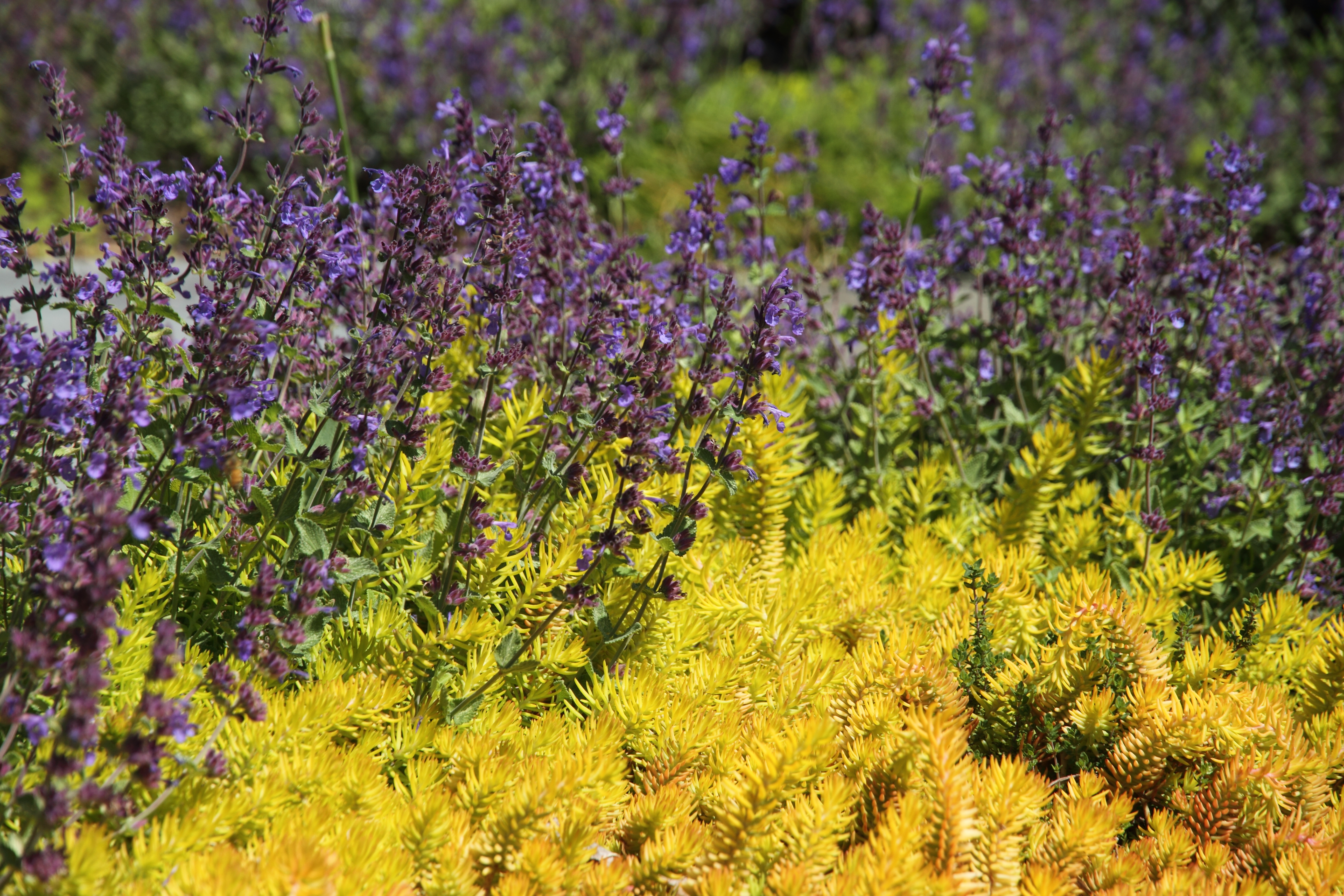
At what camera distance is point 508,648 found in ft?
6.98

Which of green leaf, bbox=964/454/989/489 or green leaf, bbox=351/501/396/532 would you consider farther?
green leaf, bbox=964/454/989/489

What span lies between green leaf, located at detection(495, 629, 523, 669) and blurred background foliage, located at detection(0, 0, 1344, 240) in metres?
6.11

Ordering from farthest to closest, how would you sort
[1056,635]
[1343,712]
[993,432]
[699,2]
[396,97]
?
[699,2] < [396,97] < [993,432] < [1056,635] < [1343,712]

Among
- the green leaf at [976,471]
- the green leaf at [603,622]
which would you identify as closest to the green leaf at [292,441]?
the green leaf at [603,622]

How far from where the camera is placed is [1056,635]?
2291 millimetres

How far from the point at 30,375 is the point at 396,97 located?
22.5ft

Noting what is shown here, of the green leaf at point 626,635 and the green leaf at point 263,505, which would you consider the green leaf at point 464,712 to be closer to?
the green leaf at point 626,635

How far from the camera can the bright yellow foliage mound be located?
1.60m

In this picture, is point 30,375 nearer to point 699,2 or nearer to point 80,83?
point 80,83

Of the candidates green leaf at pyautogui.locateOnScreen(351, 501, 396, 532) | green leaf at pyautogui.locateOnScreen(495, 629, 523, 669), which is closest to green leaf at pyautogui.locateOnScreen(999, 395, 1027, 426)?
green leaf at pyautogui.locateOnScreen(495, 629, 523, 669)

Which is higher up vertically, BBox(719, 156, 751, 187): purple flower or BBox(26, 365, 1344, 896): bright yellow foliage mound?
BBox(719, 156, 751, 187): purple flower

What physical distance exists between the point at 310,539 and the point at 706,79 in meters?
9.26

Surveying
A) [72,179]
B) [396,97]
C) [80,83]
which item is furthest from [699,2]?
[72,179]

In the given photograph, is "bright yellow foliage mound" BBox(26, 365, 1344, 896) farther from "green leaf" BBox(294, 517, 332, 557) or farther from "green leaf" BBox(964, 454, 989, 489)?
"green leaf" BBox(964, 454, 989, 489)
